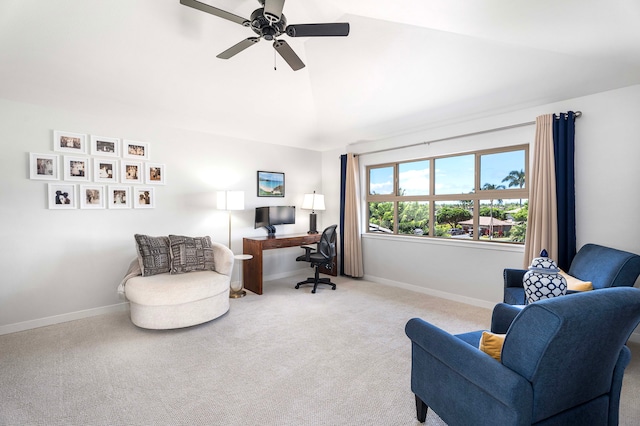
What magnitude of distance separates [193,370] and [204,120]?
130 inches

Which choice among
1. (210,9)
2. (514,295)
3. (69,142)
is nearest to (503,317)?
(514,295)

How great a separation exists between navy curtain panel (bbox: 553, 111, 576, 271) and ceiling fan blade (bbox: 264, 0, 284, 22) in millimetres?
3083

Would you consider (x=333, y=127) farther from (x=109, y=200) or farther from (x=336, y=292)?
(x=109, y=200)

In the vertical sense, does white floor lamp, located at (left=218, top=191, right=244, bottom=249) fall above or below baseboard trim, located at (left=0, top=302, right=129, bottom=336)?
above

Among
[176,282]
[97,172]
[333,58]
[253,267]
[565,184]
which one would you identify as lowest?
[253,267]

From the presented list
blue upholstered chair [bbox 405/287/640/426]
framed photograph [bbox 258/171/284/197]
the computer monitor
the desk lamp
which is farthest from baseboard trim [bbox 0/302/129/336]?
blue upholstered chair [bbox 405/287/640/426]

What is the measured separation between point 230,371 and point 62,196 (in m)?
2.83

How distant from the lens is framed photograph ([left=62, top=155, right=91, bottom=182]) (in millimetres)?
3449

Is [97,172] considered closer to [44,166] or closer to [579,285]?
[44,166]

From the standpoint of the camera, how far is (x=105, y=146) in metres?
3.70

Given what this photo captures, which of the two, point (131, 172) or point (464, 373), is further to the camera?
point (131, 172)

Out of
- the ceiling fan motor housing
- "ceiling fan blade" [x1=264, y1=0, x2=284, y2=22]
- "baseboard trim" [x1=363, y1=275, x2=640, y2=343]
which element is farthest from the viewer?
"baseboard trim" [x1=363, y1=275, x2=640, y2=343]

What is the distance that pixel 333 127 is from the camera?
17.0ft

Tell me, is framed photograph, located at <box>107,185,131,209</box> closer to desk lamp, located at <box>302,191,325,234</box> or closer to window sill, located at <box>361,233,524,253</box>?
desk lamp, located at <box>302,191,325,234</box>
